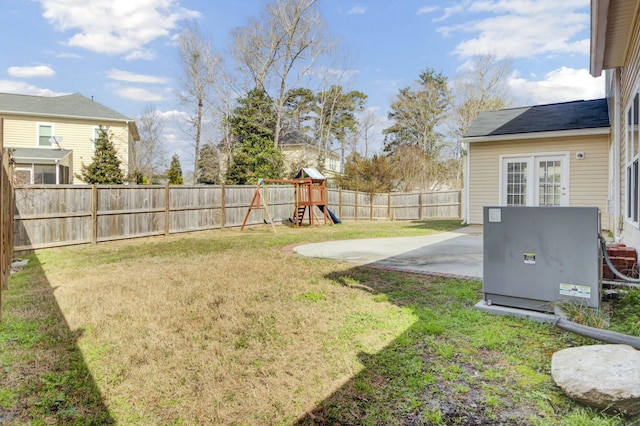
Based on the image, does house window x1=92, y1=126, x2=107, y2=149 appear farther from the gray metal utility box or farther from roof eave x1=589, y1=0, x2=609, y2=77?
the gray metal utility box

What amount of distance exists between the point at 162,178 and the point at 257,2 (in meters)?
16.6

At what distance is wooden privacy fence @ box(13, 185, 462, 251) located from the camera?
8.14 metres

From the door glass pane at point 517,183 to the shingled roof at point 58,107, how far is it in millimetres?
19564

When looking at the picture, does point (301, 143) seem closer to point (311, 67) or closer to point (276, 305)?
point (311, 67)

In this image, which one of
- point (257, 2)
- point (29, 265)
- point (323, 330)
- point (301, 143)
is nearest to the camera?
point (323, 330)

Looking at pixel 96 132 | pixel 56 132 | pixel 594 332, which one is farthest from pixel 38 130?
pixel 594 332

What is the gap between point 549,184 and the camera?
413 inches

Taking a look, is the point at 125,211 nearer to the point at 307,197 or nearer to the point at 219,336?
the point at 307,197

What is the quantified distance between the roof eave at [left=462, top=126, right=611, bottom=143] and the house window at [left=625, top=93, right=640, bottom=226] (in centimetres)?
535

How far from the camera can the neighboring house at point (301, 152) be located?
81.3 ft

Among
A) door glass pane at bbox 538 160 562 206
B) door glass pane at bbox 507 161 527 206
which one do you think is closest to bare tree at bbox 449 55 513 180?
door glass pane at bbox 507 161 527 206

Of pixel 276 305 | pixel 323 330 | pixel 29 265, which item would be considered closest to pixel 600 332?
pixel 323 330

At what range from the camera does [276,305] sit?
3.93m

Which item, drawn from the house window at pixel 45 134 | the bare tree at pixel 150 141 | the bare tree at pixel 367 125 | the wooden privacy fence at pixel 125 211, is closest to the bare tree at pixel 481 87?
the bare tree at pixel 367 125
